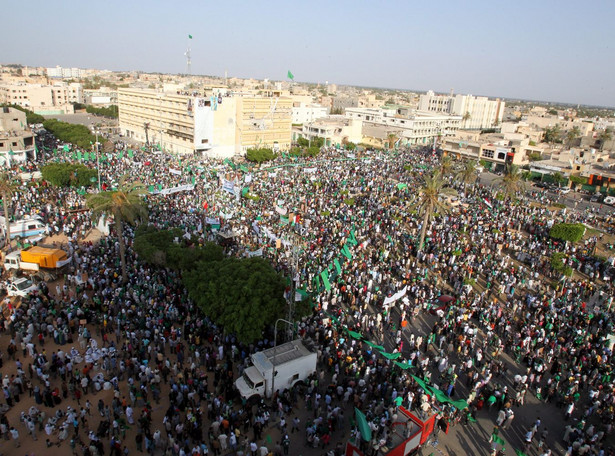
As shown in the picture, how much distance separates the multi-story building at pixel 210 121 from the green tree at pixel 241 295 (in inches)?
1795

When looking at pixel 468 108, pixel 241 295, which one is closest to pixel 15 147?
pixel 241 295

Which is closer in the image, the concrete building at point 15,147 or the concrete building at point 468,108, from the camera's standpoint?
the concrete building at point 15,147

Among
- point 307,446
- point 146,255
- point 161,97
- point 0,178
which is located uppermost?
point 161,97

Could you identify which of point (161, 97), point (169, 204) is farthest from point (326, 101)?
point (169, 204)

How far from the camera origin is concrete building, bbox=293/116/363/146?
76.6m

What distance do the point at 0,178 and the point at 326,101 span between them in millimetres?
127425

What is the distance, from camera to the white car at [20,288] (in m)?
19.4

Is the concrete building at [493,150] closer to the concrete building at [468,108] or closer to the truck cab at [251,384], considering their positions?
the concrete building at [468,108]

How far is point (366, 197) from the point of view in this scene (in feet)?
124

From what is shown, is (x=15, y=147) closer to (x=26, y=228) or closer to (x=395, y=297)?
(x=26, y=228)

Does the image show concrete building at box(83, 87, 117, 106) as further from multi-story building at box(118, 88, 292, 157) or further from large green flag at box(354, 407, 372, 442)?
large green flag at box(354, 407, 372, 442)

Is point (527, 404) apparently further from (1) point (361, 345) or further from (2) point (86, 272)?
(2) point (86, 272)

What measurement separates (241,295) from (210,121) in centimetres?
4825

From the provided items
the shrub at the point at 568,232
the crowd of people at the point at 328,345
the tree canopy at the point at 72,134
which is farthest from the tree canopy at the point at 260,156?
the shrub at the point at 568,232
